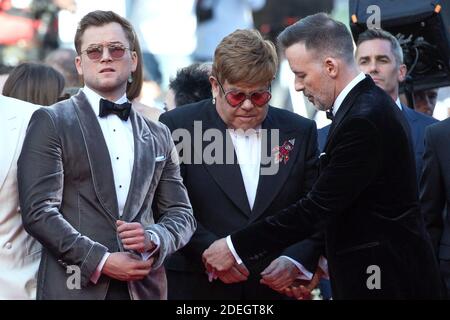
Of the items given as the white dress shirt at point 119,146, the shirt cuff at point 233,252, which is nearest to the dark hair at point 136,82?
the white dress shirt at point 119,146

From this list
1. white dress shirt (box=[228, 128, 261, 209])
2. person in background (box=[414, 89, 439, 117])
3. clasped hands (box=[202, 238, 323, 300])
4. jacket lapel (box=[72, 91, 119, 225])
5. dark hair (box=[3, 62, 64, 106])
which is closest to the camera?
jacket lapel (box=[72, 91, 119, 225])

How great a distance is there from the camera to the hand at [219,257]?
18.5ft

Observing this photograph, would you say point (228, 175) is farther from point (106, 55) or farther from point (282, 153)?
point (106, 55)

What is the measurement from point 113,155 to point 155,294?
0.71 m

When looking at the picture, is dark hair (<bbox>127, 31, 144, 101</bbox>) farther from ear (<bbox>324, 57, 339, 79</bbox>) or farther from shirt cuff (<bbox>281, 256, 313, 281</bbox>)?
shirt cuff (<bbox>281, 256, 313, 281</bbox>)

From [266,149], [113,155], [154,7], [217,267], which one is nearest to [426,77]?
[266,149]

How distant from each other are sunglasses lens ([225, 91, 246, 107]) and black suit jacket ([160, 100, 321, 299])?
0.20m

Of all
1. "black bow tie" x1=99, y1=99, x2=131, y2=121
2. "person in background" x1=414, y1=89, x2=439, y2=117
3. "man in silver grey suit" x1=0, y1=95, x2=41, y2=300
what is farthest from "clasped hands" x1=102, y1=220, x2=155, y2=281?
"person in background" x1=414, y1=89, x2=439, y2=117

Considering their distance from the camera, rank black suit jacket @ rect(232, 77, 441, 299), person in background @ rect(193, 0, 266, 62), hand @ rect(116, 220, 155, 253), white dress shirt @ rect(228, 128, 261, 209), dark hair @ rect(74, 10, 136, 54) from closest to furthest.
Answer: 1. hand @ rect(116, 220, 155, 253)
2. black suit jacket @ rect(232, 77, 441, 299)
3. dark hair @ rect(74, 10, 136, 54)
4. white dress shirt @ rect(228, 128, 261, 209)
5. person in background @ rect(193, 0, 266, 62)

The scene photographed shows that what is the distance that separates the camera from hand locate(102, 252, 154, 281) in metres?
4.86

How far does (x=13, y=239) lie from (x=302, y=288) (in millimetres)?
1686

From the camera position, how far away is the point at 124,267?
191 inches

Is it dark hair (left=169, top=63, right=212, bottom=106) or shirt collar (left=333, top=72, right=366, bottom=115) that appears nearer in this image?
shirt collar (left=333, top=72, right=366, bottom=115)

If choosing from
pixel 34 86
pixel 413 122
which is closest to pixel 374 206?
pixel 413 122
